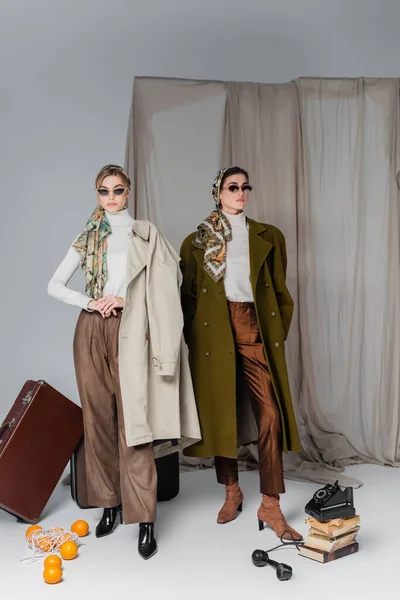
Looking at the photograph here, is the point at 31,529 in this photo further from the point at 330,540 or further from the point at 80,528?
the point at 330,540

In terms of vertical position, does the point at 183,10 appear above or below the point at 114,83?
above

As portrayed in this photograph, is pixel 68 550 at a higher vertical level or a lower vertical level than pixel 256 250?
lower

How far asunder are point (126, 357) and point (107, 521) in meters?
0.87

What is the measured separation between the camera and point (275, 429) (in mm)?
4000

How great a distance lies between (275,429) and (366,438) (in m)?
1.57

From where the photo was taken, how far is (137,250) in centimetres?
383

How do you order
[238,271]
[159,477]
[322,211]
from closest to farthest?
[238,271] → [159,477] → [322,211]

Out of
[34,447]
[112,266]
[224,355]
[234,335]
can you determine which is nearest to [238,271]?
[234,335]

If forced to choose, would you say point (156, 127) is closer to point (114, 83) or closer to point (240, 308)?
point (114, 83)

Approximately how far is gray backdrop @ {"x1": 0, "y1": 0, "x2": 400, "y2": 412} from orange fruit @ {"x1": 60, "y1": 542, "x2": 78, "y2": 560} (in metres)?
2.39

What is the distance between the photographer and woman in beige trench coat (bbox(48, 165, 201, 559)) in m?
3.73

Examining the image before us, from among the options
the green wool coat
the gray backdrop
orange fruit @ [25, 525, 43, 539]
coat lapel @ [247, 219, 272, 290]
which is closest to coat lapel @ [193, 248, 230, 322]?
the green wool coat

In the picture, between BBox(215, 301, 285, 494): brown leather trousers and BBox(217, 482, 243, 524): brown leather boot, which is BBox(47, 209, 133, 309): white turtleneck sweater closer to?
BBox(215, 301, 285, 494): brown leather trousers

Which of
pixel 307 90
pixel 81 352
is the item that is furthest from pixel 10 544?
pixel 307 90
